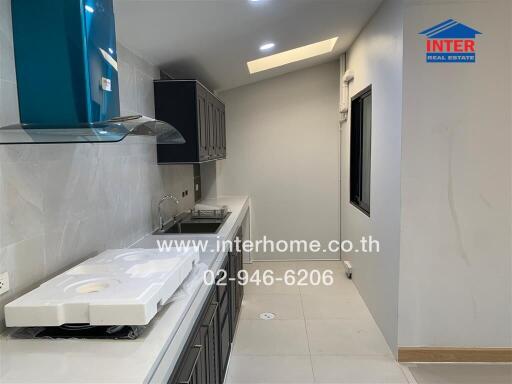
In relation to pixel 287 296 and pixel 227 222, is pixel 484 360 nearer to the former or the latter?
pixel 287 296

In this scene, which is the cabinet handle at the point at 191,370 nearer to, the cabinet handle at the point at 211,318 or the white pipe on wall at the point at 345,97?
the cabinet handle at the point at 211,318

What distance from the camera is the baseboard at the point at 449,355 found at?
285 centimetres

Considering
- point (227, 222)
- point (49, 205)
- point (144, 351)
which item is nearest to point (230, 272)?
point (227, 222)

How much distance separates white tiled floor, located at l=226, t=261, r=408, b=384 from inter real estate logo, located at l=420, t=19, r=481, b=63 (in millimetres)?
2198

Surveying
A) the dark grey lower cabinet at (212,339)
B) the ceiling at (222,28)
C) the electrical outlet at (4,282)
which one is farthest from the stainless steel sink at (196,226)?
the electrical outlet at (4,282)

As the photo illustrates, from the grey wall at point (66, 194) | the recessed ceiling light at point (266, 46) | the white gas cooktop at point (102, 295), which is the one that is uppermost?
the recessed ceiling light at point (266, 46)

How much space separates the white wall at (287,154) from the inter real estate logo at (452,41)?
266cm

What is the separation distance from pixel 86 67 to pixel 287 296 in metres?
3.38

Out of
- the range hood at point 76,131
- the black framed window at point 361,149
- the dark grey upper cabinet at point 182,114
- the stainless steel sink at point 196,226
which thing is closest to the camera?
the range hood at point 76,131

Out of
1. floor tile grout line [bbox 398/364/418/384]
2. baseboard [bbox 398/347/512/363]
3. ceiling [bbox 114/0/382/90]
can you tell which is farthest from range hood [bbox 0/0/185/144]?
baseboard [bbox 398/347/512/363]

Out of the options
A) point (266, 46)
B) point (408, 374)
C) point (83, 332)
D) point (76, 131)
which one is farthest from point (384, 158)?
point (83, 332)

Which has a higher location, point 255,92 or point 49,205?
point 255,92

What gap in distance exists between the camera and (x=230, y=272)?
3.04 metres

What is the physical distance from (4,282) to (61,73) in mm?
800
